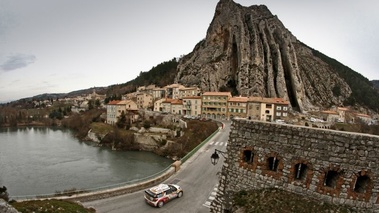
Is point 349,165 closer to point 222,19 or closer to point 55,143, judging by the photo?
point 55,143

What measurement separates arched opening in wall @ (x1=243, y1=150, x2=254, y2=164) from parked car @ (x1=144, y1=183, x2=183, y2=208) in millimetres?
8236

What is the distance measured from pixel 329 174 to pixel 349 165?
1.87ft

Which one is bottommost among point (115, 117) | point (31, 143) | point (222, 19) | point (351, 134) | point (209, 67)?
point (31, 143)

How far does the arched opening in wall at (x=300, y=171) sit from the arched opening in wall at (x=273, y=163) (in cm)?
53

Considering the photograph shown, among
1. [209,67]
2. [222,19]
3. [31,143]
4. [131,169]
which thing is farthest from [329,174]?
[222,19]

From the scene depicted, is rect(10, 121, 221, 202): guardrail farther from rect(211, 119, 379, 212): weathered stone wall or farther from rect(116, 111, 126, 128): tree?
rect(116, 111, 126, 128): tree

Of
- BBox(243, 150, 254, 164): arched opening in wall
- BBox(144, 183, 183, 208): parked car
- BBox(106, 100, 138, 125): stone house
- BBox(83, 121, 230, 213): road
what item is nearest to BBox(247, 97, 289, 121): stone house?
BBox(106, 100, 138, 125): stone house

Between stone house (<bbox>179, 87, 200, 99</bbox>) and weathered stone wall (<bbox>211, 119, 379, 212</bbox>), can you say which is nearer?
weathered stone wall (<bbox>211, 119, 379, 212</bbox>)

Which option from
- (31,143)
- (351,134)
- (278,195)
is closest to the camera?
(351,134)

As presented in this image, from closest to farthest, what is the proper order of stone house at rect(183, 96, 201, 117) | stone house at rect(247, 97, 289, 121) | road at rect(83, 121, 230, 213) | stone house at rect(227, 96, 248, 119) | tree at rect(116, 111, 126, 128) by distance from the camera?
road at rect(83, 121, 230, 213) → stone house at rect(247, 97, 289, 121) → stone house at rect(227, 96, 248, 119) → tree at rect(116, 111, 126, 128) → stone house at rect(183, 96, 201, 117)

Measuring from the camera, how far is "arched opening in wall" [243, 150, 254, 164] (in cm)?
720

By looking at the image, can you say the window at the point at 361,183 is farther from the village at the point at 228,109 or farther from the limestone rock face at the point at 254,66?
the limestone rock face at the point at 254,66

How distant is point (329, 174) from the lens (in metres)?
5.93

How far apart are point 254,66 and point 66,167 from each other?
78193 millimetres
